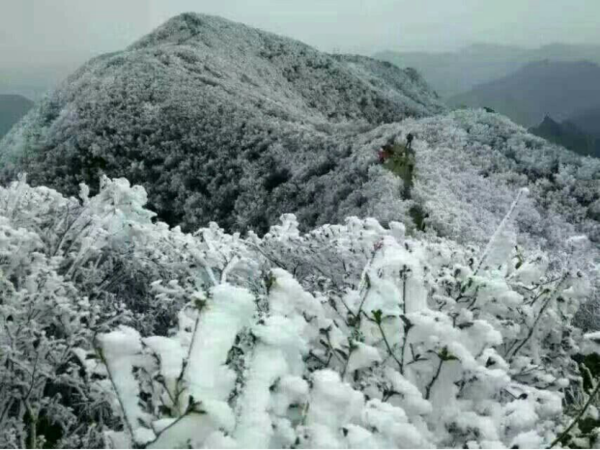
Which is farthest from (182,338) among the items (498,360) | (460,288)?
(460,288)

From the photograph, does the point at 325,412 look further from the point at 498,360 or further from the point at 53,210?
the point at 53,210

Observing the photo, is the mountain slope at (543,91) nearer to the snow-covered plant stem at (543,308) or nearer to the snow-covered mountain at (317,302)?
the snow-covered mountain at (317,302)

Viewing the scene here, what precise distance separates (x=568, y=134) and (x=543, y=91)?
854 centimetres

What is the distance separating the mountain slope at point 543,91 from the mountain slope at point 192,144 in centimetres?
1428

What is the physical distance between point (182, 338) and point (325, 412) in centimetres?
44

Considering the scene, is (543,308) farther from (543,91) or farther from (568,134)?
(543,91)

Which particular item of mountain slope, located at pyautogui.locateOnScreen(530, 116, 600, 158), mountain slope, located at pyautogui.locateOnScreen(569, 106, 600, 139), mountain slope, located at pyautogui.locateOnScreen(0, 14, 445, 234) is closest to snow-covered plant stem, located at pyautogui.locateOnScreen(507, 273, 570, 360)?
mountain slope, located at pyautogui.locateOnScreen(0, 14, 445, 234)

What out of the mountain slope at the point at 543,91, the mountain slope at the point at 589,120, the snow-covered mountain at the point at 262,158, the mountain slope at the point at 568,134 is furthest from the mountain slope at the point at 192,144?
the mountain slope at the point at 543,91

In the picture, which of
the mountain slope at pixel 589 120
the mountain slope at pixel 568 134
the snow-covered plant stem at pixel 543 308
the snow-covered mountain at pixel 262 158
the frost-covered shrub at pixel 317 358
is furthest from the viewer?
the mountain slope at pixel 589 120

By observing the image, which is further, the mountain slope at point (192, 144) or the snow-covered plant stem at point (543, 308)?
the mountain slope at point (192, 144)

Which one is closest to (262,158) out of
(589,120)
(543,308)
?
(543,308)

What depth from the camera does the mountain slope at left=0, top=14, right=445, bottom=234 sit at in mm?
8195

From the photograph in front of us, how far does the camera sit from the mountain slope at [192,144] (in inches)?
323

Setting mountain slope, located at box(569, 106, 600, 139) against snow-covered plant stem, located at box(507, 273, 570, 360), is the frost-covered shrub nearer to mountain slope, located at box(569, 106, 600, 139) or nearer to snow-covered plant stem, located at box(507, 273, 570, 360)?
snow-covered plant stem, located at box(507, 273, 570, 360)
